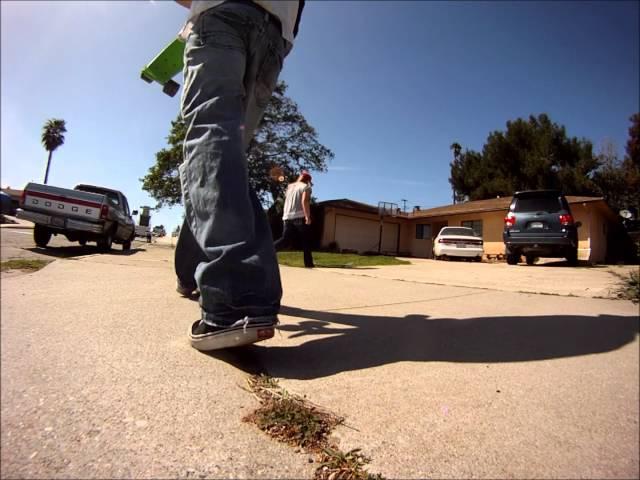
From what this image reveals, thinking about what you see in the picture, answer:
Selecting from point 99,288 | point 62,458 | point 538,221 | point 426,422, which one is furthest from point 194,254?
point 538,221

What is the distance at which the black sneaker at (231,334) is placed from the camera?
42.7 inches

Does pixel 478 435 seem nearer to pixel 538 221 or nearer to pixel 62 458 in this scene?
pixel 62 458

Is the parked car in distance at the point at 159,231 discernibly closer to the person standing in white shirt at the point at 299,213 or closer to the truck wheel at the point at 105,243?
the truck wheel at the point at 105,243

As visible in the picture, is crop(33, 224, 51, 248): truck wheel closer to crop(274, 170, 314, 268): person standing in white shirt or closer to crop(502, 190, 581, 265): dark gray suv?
crop(502, 190, 581, 265): dark gray suv

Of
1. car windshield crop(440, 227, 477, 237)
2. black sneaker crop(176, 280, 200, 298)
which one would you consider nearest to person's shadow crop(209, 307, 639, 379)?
black sneaker crop(176, 280, 200, 298)

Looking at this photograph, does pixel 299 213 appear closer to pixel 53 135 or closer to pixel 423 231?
pixel 53 135

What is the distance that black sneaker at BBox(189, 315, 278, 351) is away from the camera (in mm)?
1084

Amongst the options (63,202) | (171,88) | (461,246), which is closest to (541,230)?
(171,88)

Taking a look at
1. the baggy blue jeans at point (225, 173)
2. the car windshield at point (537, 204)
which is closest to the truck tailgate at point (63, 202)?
the baggy blue jeans at point (225, 173)

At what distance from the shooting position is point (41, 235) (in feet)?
2.77

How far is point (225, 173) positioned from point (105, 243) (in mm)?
473

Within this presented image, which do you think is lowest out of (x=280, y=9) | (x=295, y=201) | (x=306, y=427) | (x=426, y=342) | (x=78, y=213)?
(x=306, y=427)

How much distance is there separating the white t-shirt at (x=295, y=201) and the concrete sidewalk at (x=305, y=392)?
14.6 ft

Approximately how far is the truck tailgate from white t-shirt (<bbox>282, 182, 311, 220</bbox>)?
463 centimetres
